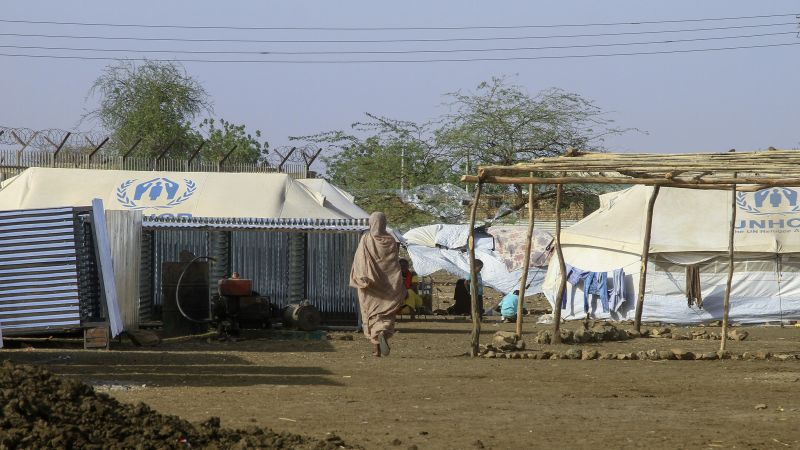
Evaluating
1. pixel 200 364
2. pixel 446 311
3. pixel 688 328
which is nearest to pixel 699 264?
pixel 688 328

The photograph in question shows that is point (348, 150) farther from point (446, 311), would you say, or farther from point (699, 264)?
point (699, 264)

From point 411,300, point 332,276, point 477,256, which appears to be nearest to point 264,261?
point 332,276

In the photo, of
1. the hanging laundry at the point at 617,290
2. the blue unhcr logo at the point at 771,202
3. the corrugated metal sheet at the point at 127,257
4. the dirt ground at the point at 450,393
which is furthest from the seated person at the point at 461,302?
the corrugated metal sheet at the point at 127,257

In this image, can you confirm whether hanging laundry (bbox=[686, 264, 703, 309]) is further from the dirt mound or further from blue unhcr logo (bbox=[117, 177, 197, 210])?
the dirt mound

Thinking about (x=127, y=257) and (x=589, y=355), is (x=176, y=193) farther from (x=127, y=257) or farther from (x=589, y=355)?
(x=589, y=355)

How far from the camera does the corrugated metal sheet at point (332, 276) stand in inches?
742

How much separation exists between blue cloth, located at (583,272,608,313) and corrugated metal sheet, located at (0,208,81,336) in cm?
1119

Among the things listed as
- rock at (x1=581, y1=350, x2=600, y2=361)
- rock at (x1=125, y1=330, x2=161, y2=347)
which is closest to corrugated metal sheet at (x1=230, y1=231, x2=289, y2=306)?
rock at (x1=125, y1=330, x2=161, y2=347)

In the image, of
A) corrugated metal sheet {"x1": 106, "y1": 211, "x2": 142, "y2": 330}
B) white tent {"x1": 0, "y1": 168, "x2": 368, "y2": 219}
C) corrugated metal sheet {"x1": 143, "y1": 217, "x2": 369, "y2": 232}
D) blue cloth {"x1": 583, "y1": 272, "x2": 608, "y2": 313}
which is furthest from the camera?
blue cloth {"x1": 583, "y1": 272, "x2": 608, "y2": 313}

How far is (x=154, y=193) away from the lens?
20.0 m

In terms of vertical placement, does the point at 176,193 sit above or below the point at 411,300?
above

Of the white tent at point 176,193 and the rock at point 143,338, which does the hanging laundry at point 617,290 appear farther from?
the rock at point 143,338

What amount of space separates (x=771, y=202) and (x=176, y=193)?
10.6 metres

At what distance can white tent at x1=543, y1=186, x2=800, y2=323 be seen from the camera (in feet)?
71.5
